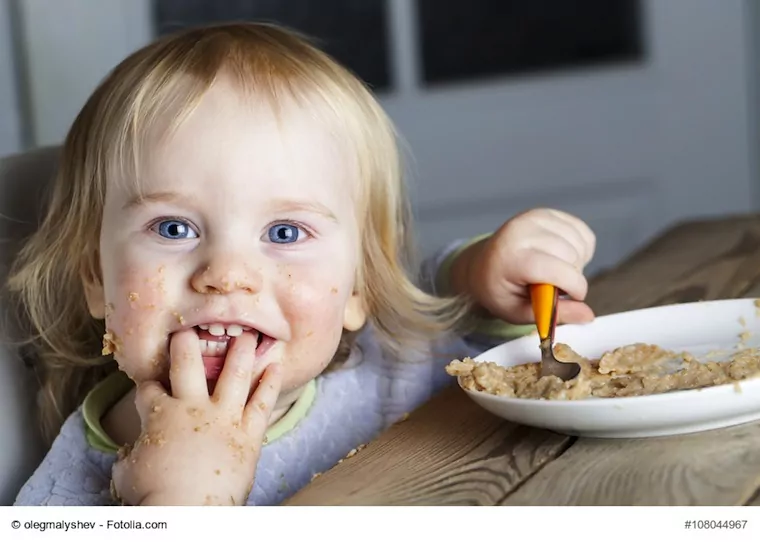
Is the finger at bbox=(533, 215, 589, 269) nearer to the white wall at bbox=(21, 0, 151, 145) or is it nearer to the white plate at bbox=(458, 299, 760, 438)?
the white plate at bbox=(458, 299, 760, 438)

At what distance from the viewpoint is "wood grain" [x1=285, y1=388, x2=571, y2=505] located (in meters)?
0.66

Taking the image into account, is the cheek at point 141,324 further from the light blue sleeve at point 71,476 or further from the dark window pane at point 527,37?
the dark window pane at point 527,37

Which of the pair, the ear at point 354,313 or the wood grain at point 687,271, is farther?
the wood grain at point 687,271

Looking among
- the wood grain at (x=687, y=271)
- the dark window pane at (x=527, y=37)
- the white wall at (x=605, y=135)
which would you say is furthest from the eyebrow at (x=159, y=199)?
the dark window pane at (x=527, y=37)

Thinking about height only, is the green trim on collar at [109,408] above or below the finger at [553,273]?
below

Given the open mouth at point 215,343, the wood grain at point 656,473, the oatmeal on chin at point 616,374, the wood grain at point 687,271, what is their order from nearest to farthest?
the wood grain at point 656,473
the oatmeal on chin at point 616,374
the open mouth at point 215,343
the wood grain at point 687,271

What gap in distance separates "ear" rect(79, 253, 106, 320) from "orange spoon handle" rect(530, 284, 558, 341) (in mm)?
356

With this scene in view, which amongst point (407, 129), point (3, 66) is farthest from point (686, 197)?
point (3, 66)

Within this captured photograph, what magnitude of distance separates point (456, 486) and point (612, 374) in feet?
0.60

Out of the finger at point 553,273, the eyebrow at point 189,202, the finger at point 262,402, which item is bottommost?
the finger at point 262,402

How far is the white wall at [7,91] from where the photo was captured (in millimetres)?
1769

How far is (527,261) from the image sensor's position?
3.15ft

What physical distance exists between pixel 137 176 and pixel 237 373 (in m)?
0.18

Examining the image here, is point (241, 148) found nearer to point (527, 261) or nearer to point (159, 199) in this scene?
point (159, 199)
